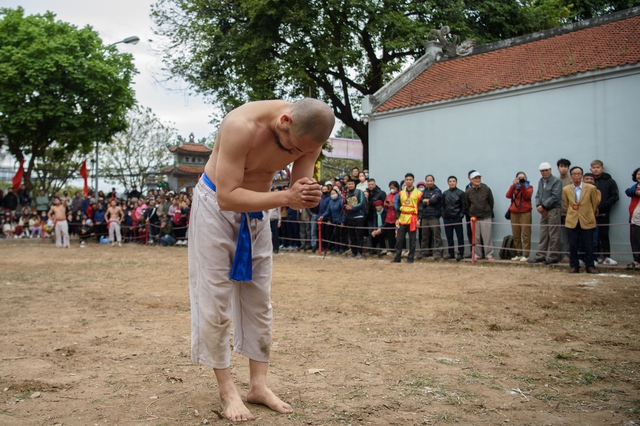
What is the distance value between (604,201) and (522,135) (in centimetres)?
326

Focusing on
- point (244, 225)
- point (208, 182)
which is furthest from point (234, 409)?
point (208, 182)

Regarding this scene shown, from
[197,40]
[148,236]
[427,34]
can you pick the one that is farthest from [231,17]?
[148,236]

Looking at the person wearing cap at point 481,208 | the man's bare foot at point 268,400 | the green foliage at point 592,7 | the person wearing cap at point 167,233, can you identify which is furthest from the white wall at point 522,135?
the green foliage at point 592,7

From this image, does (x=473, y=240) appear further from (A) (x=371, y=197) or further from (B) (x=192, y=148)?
(B) (x=192, y=148)

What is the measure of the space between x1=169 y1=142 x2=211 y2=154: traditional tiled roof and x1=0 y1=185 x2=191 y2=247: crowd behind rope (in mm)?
16481

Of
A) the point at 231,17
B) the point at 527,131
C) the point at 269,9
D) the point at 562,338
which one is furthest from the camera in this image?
the point at 231,17

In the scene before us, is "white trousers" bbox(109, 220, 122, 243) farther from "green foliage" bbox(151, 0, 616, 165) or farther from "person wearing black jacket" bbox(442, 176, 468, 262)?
"person wearing black jacket" bbox(442, 176, 468, 262)

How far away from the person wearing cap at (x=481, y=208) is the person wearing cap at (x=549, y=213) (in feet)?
4.07

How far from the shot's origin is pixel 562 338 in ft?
16.9

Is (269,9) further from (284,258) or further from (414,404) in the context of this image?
(414,404)

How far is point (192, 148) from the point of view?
43625 millimetres

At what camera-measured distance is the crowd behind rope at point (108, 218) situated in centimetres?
1997

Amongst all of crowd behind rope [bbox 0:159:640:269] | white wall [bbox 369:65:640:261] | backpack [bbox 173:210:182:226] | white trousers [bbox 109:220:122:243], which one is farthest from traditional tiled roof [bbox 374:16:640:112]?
white trousers [bbox 109:220:122:243]

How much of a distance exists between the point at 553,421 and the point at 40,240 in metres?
23.9
